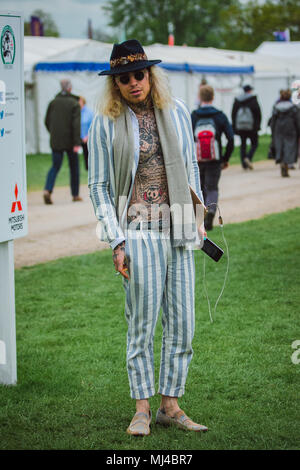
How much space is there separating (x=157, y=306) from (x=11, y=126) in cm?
150

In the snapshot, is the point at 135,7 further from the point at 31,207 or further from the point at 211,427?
the point at 211,427

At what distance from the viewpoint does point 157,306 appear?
3.87 meters

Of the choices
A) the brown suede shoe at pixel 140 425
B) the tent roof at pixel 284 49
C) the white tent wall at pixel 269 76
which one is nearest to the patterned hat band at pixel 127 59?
the brown suede shoe at pixel 140 425

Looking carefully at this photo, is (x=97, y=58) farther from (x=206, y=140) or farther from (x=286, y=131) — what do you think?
(x=206, y=140)

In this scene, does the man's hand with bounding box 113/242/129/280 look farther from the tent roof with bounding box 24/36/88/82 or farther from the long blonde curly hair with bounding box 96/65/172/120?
the tent roof with bounding box 24/36/88/82

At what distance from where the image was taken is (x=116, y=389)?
4.70m

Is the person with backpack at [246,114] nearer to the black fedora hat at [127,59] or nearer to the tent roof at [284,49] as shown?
the black fedora hat at [127,59]

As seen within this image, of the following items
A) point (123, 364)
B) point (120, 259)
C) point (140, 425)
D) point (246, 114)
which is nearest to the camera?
point (120, 259)

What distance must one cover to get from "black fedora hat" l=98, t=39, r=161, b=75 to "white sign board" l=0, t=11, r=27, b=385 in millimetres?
904

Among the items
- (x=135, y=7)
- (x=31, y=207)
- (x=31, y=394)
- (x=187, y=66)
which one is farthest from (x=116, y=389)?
(x=135, y=7)

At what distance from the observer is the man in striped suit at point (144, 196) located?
3.74m

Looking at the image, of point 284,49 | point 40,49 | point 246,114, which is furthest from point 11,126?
point 284,49

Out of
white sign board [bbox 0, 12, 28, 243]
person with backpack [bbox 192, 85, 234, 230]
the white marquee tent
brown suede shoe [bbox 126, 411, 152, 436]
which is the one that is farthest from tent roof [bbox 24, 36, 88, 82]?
brown suede shoe [bbox 126, 411, 152, 436]
